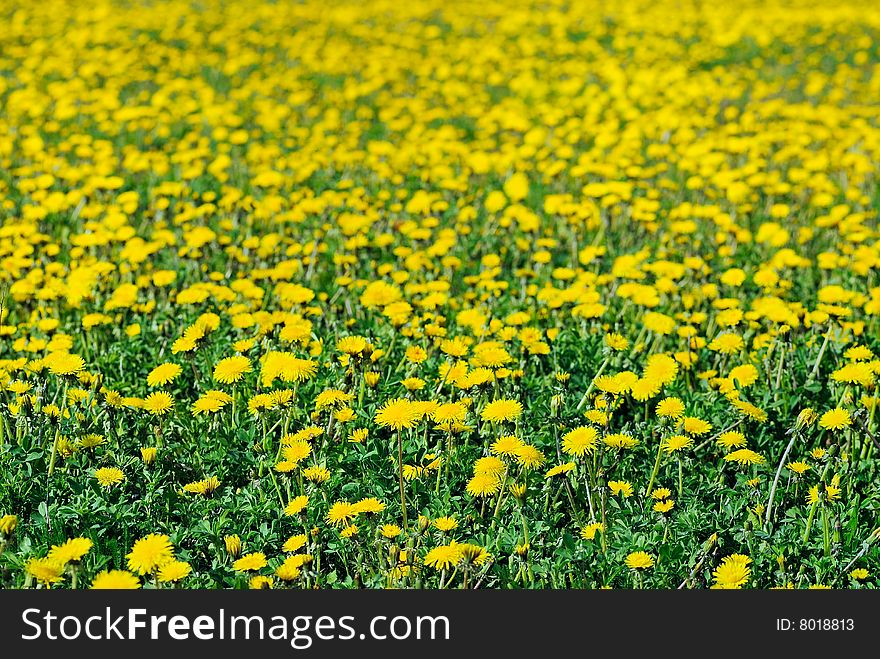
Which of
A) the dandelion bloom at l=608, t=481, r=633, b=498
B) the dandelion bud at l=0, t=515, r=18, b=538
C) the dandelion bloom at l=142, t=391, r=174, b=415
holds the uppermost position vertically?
the dandelion bloom at l=142, t=391, r=174, b=415

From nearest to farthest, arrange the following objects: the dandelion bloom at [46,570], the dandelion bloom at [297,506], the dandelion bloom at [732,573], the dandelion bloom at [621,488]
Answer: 1. the dandelion bloom at [46,570]
2. the dandelion bloom at [732,573]
3. the dandelion bloom at [297,506]
4. the dandelion bloom at [621,488]

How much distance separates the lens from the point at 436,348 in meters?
3.66

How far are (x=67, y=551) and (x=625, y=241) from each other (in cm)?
368

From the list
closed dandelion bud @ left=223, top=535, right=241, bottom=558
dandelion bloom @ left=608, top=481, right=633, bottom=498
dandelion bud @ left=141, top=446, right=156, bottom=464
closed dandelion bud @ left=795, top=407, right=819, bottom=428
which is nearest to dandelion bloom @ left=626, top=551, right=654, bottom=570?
dandelion bloom @ left=608, top=481, right=633, bottom=498

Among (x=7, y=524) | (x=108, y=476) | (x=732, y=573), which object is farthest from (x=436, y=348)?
(x=7, y=524)

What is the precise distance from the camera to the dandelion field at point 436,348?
2650 mm

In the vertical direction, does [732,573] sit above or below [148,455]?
below

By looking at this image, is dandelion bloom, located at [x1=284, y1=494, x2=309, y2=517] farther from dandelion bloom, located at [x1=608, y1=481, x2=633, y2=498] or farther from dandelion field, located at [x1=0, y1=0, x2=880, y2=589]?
dandelion bloom, located at [x1=608, y1=481, x2=633, y2=498]

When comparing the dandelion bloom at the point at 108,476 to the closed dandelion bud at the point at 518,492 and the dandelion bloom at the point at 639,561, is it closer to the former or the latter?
the closed dandelion bud at the point at 518,492

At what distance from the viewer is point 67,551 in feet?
7.55

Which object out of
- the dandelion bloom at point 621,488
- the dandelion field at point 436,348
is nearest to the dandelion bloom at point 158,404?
the dandelion field at point 436,348

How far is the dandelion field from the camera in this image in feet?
8.70

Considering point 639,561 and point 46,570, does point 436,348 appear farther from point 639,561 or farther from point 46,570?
point 46,570

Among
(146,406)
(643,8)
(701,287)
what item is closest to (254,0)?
(643,8)
